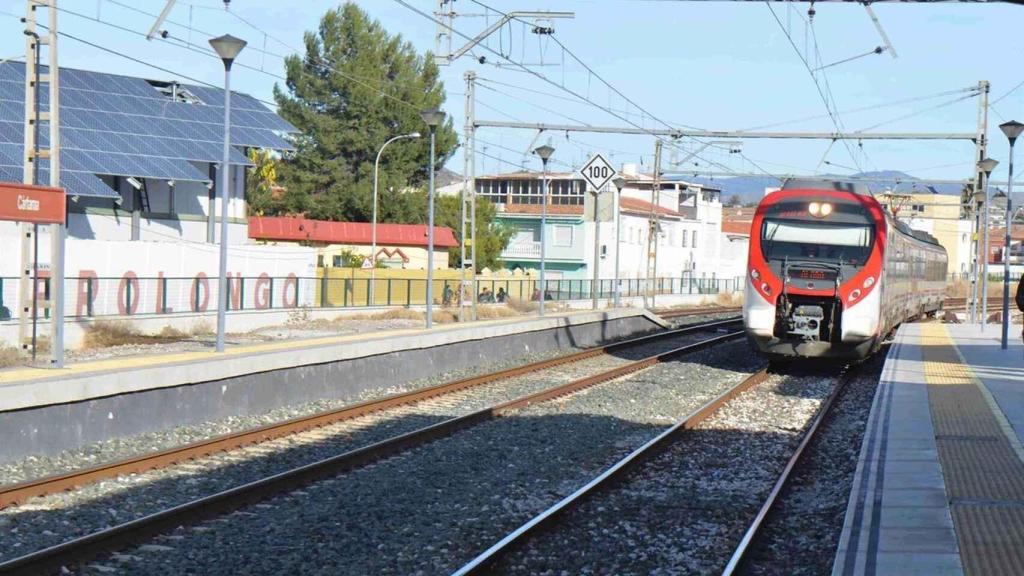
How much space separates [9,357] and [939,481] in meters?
14.4

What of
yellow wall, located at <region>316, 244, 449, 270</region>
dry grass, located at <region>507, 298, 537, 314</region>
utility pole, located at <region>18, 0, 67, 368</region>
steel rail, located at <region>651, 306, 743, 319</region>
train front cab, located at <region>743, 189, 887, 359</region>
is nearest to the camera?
utility pole, located at <region>18, 0, 67, 368</region>

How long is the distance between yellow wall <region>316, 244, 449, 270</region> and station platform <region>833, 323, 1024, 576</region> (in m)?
38.8

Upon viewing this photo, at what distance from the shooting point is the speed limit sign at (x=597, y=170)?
30156mm

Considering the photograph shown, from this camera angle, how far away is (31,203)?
13.7 m

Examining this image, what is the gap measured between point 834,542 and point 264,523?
4385 mm

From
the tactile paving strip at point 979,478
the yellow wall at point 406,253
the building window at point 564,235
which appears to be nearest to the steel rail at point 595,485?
the tactile paving strip at point 979,478

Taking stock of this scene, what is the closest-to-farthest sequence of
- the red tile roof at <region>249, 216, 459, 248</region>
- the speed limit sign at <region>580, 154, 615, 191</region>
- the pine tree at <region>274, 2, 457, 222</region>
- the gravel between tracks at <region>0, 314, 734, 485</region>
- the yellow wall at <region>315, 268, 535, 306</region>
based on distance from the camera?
the gravel between tracks at <region>0, 314, 734, 485</region> → the speed limit sign at <region>580, 154, 615, 191</region> → the yellow wall at <region>315, 268, 535, 306</region> → the red tile roof at <region>249, 216, 459, 248</region> → the pine tree at <region>274, 2, 457, 222</region>

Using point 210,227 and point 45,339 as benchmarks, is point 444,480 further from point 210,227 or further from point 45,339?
point 210,227

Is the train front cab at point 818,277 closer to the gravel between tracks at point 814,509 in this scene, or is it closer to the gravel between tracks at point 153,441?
the gravel between tracks at point 814,509

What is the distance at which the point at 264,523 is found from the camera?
9.34 meters

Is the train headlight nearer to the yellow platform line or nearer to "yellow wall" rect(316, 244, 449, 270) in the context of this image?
the yellow platform line

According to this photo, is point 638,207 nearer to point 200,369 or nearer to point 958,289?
point 958,289

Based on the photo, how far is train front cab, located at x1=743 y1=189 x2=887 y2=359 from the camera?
2145cm

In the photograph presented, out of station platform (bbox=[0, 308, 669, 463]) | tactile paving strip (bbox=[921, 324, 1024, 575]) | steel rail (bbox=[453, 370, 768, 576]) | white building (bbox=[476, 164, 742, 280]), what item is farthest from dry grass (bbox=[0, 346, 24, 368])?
white building (bbox=[476, 164, 742, 280])
